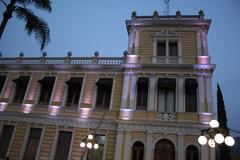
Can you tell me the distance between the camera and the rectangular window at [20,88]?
19297mm

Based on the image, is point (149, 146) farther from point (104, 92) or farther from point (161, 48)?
point (161, 48)

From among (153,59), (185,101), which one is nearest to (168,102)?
(185,101)

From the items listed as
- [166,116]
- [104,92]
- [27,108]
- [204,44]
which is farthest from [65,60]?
[204,44]

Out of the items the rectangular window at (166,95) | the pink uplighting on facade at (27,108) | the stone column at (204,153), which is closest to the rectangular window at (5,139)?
the pink uplighting on facade at (27,108)

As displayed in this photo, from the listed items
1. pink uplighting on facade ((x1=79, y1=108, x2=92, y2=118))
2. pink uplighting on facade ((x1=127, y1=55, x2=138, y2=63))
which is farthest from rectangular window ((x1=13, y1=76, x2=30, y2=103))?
pink uplighting on facade ((x1=127, y1=55, x2=138, y2=63))

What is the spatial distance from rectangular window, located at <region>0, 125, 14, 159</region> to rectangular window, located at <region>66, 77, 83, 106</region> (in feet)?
17.3

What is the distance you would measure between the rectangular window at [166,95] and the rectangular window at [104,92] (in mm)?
3917

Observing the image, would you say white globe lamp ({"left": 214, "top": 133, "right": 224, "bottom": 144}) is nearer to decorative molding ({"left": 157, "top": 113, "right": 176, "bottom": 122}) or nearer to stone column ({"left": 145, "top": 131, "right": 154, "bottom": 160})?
stone column ({"left": 145, "top": 131, "right": 154, "bottom": 160})

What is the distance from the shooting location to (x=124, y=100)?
16.3 meters

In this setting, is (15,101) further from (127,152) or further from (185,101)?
(185,101)

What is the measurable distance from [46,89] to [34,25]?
27.2ft

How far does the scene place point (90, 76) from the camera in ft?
60.4

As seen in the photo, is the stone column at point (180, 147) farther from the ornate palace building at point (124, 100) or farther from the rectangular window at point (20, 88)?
the rectangular window at point (20, 88)

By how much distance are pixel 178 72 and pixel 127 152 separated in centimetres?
677
